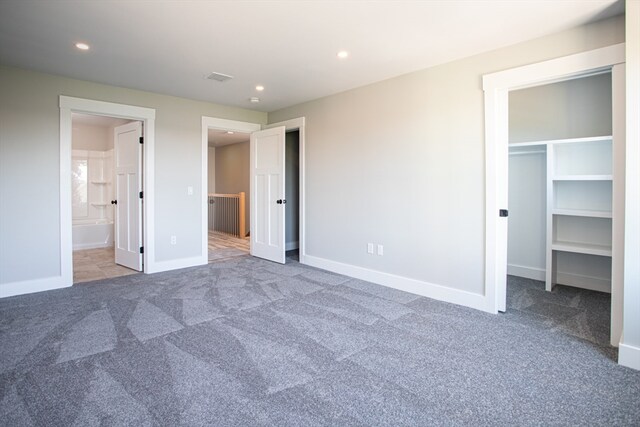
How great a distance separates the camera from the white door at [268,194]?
5207 mm

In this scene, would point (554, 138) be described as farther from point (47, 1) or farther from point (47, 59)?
point (47, 59)

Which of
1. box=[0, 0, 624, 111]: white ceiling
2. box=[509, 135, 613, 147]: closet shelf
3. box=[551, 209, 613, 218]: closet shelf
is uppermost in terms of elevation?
box=[0, 0, 624, 111]: white ceiling

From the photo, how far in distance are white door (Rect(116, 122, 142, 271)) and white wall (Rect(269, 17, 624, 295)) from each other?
8.19 ft

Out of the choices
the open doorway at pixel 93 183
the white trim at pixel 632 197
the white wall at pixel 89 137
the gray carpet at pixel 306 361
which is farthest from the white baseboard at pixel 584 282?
the white wall at pixel 89 137

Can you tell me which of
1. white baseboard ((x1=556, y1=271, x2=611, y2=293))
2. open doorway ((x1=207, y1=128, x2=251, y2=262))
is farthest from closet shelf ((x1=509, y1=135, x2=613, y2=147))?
open doorway ((x1=207, y1=128, x2=251, y2=262))

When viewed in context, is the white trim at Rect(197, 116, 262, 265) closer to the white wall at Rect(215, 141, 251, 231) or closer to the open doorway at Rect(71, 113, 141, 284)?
the open doorway at Rect(71, 113, 141, 284)

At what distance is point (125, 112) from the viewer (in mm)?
4379

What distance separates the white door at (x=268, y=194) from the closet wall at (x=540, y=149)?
3219mm

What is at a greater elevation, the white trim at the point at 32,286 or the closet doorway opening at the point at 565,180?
the closet doorway opening at the point at 565,180

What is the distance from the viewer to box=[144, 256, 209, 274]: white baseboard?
467cm

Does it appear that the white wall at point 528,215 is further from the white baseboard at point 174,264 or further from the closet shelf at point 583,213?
the white baseboard at point 174,264

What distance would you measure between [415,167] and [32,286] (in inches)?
179

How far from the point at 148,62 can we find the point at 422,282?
12.3 feet

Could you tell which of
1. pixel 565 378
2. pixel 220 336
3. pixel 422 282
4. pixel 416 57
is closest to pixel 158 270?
pixel 220 336
